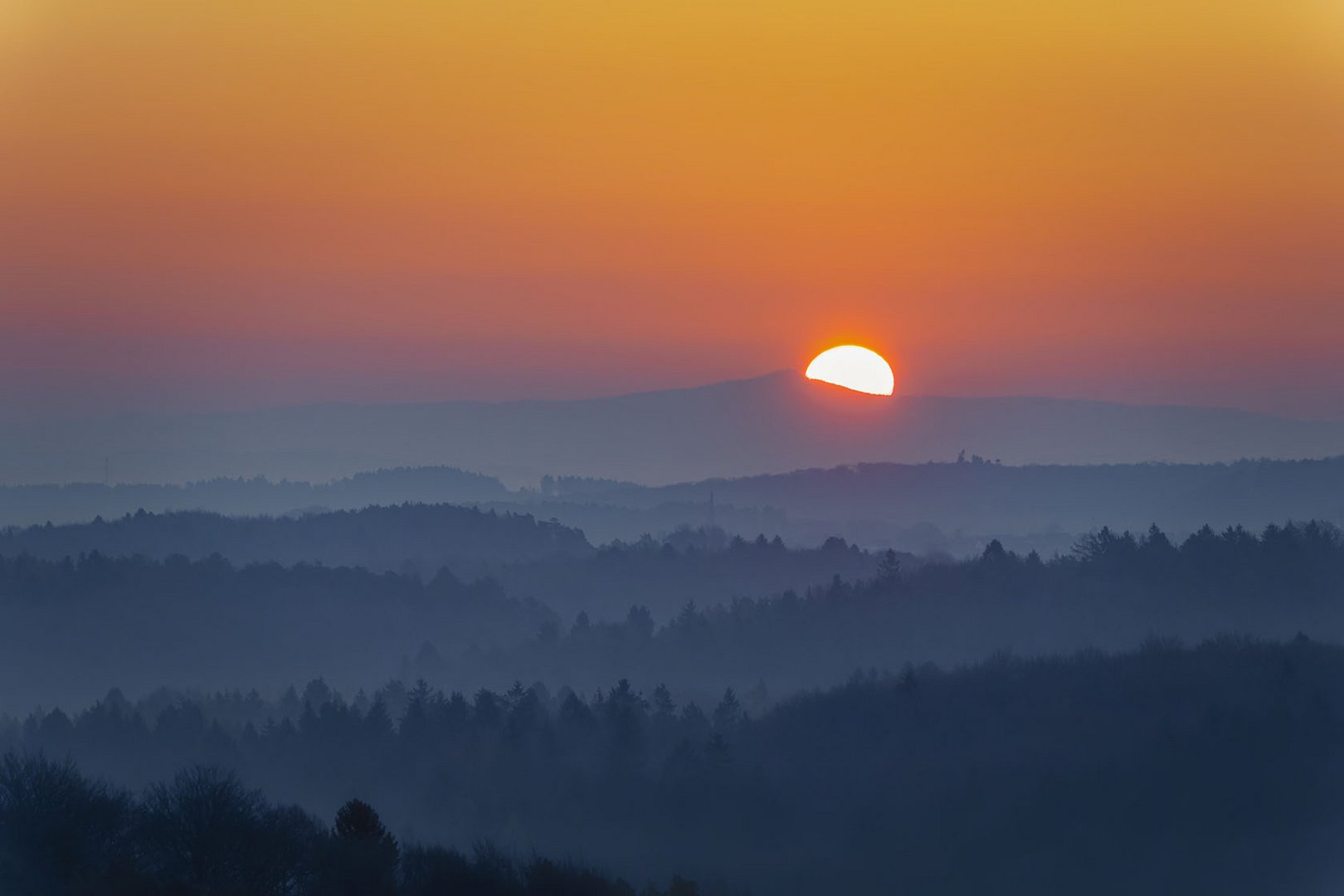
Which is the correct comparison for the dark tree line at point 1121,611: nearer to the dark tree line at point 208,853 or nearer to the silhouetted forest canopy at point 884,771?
the silhouetted forest canopy at point 884,771

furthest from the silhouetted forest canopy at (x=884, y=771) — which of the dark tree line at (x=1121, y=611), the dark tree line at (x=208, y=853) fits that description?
the dark tree line at (x=208, y=853)

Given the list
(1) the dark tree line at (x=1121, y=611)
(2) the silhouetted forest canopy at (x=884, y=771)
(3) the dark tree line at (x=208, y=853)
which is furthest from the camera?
(1) the dark tree line at (x=1121, y=611)

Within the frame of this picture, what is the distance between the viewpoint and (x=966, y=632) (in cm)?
19450

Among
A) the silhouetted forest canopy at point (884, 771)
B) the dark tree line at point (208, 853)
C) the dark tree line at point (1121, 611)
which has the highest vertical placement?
the dark tree line at point (1121, 611)

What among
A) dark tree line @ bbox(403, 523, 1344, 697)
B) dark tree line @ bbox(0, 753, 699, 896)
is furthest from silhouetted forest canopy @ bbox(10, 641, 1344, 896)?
dark tree line @ bbox(0, 753, 699, 896)

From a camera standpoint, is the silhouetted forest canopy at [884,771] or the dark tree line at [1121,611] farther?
the dark tree line at [1121,611]

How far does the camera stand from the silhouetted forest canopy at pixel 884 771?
114312 mm

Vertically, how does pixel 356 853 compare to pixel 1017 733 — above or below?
below

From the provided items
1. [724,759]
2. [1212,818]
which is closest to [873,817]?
[724,759]

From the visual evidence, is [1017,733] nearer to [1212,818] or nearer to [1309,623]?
[1212,818]

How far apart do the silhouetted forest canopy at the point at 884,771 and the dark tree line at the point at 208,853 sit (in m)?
41.2

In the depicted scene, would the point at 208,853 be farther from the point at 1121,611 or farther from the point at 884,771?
the point at 1121,611

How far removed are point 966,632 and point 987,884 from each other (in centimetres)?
8503

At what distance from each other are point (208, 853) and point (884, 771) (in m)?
81.8
